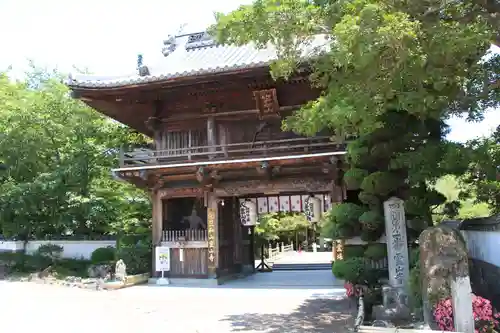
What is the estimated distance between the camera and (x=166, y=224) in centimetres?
1738

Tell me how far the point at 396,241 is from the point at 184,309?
207 inches

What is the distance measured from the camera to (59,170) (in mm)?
19125

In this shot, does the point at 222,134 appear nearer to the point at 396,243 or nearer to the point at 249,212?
the point at 249,212

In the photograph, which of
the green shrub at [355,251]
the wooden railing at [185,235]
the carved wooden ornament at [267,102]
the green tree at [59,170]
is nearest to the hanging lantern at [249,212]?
the wooden railing at [185,235]

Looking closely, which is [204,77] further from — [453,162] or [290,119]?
[453,162]

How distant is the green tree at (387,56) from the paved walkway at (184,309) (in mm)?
3937

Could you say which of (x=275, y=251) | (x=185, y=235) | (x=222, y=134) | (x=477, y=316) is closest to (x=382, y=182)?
(x=477, y=316)

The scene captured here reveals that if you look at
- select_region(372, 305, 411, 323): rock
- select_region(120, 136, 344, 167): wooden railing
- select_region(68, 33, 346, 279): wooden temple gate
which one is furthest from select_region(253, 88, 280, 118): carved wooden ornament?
select_region(372, 305, 411, 323): rock

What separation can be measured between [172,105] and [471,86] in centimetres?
1159

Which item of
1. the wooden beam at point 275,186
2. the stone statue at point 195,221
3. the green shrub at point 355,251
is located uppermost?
the wooden beam at point 275,186

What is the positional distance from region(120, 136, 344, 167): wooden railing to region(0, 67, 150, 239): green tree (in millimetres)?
3886

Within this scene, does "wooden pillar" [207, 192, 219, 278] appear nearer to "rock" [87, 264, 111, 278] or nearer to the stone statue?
the stone statue

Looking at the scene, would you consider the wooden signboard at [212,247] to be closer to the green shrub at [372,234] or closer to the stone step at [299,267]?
the green shrub at [372,234]

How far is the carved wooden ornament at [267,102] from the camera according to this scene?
1525 centimetres
